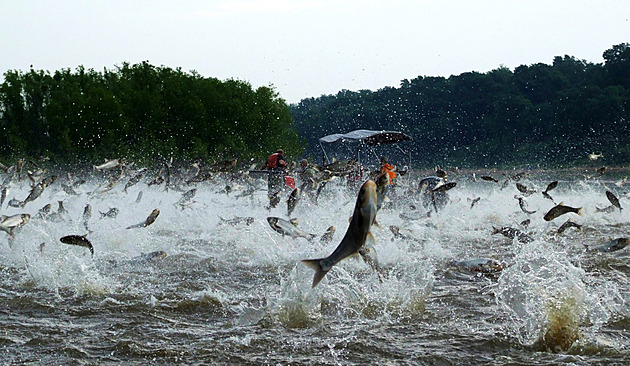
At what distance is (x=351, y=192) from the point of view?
2244 cm

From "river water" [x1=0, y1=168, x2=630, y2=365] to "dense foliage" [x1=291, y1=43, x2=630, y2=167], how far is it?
51839mm

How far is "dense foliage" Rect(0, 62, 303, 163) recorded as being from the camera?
50.4 meters

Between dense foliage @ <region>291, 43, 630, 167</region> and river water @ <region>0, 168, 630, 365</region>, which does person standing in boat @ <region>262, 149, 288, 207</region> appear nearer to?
river water @ <region>0, 168, 630, 365</region>

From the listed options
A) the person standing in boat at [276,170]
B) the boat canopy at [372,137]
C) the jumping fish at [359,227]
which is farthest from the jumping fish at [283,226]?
the boat canopy at [372,137]

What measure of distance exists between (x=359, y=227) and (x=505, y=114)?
77515mm

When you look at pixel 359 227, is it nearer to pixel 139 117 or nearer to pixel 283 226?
pixel 283 226

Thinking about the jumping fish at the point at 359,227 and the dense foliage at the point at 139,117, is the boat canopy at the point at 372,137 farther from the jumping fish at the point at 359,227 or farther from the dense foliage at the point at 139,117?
the dense foliage at the point at 139,117

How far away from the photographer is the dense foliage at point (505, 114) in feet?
218

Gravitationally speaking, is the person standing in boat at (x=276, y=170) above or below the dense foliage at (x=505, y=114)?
below

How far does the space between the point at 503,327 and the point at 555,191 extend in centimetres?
2584

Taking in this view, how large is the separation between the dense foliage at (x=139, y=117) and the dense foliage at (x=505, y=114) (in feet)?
86.8

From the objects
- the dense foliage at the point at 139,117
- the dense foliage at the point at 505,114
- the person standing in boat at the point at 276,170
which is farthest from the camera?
the dense foliage at the point at 505,114

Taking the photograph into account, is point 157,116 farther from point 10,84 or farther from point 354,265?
point 354,265

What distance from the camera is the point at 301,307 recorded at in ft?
23.2
